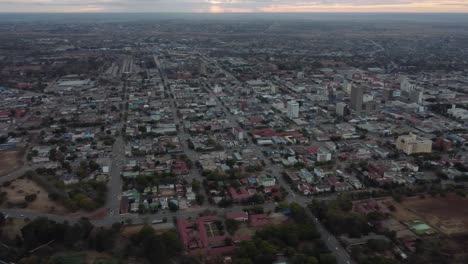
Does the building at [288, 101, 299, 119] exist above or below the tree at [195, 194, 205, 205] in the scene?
above

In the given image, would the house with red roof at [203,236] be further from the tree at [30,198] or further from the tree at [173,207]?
the tree at [30,198]

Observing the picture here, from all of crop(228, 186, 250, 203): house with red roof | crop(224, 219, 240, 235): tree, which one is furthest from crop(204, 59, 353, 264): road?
crop(224, 219, 240, 235): tree

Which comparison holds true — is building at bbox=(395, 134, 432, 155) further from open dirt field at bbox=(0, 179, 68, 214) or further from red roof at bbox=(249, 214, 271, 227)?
open dirt field at bbox=(0, 179, 68, 214)

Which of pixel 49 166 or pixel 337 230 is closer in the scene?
pixel 337 230

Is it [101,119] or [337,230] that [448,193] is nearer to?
[337,230]

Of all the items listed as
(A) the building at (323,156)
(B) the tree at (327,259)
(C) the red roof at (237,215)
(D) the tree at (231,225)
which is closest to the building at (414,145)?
(A) the building at (323,156)

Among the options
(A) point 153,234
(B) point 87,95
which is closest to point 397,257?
(A) point 153,234
